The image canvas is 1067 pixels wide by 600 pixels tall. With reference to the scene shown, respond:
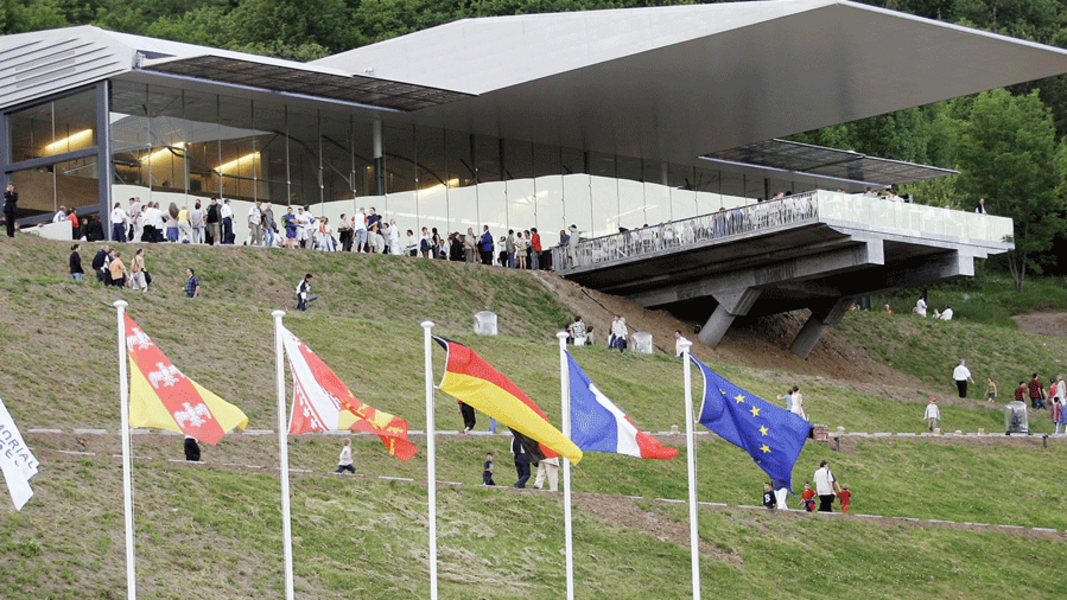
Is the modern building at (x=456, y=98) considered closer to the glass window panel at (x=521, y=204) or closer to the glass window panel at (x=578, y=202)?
the glass window panel at (x=521, y=204)

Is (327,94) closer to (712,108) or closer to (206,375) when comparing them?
(712,108)

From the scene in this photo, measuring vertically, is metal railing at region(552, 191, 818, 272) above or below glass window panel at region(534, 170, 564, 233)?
below

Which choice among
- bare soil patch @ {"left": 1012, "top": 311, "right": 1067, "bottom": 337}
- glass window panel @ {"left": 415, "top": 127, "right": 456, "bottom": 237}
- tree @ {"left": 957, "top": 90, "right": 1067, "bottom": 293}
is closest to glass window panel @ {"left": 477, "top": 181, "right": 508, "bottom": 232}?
glass window panel @ {"left": 415, "top": 127, "right": 456, "bottom": 237}

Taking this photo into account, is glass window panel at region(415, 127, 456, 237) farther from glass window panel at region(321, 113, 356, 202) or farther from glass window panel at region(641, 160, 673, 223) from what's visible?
glass window panel at region(641, 160, 673, 223)

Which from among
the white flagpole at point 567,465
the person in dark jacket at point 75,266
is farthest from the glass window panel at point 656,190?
the white flagpole at point 567,465

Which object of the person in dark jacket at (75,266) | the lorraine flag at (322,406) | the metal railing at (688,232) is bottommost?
the lorraine flag at (322,406)

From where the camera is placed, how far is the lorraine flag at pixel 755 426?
58.8 feet

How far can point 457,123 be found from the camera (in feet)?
169

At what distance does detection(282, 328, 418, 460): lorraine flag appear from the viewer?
16.9 m

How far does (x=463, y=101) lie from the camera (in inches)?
1892

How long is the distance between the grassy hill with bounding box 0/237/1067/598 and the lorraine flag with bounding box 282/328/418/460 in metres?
3.57

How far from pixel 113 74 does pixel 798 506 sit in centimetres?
2466

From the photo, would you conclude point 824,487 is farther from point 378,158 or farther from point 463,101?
point 378,158

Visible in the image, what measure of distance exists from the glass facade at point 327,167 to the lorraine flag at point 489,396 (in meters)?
28.3
